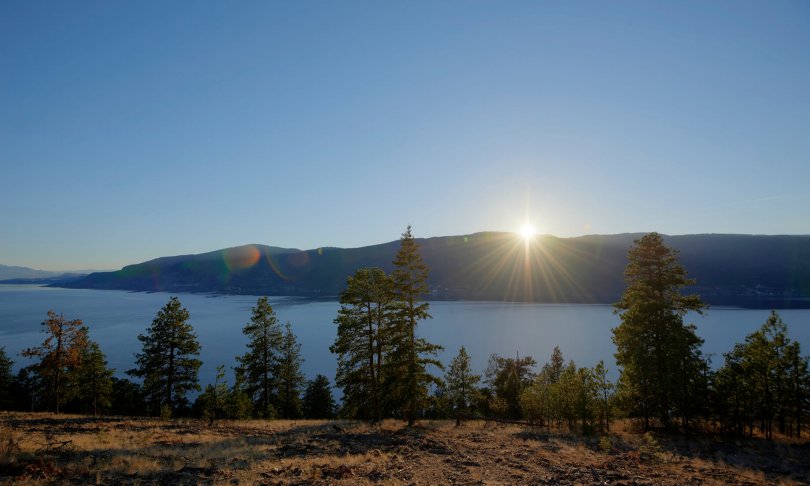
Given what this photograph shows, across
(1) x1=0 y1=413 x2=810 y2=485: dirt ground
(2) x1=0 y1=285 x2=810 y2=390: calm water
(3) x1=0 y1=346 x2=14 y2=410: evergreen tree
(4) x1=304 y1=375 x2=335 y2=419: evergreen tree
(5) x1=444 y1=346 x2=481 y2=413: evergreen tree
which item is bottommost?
(2) x1=0 y1=285 x2=810 y2=390: calm water

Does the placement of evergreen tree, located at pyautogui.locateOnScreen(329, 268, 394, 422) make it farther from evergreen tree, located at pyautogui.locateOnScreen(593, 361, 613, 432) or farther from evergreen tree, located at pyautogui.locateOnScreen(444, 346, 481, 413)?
evergreen tree, located at pyautogui.locateOnScreen(593, 361, 613, 432)

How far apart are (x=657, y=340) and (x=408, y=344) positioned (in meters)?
17.1

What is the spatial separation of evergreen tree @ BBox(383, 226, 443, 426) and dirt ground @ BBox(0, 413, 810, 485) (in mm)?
2380

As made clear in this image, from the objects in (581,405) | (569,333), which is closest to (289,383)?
(581,405)

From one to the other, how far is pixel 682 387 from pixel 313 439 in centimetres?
2355

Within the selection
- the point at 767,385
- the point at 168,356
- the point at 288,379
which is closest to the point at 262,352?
the point at 288,379

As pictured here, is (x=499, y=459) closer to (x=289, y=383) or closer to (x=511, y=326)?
(x=289, y=383)

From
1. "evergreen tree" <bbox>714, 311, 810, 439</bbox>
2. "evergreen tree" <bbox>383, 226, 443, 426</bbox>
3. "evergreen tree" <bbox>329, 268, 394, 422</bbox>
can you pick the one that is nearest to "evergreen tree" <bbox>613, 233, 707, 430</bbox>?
"evergreen tree" <bbox>714, 311, 810, 439</bbox>

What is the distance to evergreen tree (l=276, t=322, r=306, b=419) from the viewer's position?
42469 mm

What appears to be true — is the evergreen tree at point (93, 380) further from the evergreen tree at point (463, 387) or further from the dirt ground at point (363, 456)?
the evergreen tree at point (463, 387)

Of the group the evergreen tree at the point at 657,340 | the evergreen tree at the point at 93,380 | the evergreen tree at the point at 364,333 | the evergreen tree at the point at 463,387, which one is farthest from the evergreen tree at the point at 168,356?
the evergreen tree at the point at 657,340

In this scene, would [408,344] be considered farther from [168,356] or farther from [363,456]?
[168,356]

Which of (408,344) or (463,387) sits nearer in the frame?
(408,344)

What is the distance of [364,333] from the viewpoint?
29969 millimetres
